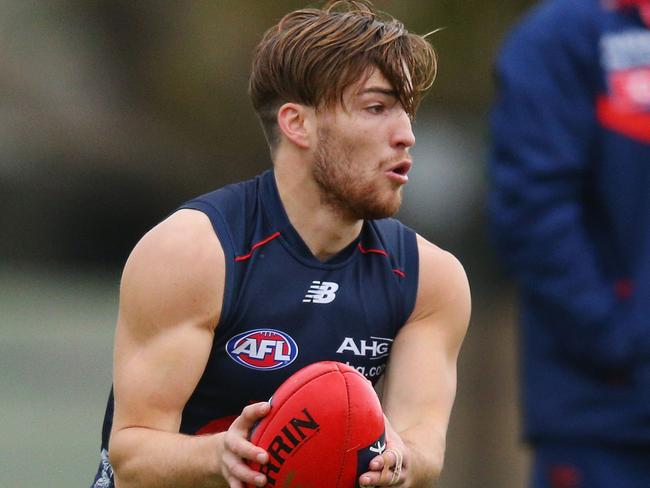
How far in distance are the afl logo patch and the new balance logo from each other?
14 cm

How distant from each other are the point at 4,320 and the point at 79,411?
1.82 metres

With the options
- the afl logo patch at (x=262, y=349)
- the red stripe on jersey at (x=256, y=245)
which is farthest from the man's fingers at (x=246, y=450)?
the red stripe on jersey at (x=256, y=245)

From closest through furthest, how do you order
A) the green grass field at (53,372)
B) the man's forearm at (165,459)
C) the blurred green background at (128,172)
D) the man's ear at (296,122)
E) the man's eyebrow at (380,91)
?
the man's forearm at (165,459), the man's eyebrow at (380,91), the man's ear at (296,122), the blurred green background at (128,172), the green grass field at (53,372)

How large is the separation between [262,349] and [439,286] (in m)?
0.61

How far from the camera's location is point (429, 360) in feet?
13.9

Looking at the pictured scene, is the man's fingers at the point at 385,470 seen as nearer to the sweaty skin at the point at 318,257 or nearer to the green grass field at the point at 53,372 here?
the sweaty skin at the point at 318,257

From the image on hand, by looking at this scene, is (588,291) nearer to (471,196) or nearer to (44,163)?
(471,196)

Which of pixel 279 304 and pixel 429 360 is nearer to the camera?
pixel 279 304

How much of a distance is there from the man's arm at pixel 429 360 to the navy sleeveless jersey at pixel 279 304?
0.04m

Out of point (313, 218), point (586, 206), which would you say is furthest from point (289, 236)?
point (586, 206)

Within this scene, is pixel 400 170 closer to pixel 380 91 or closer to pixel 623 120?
pixel 380 91

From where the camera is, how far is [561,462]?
3.06 metres

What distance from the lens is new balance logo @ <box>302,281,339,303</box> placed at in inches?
161

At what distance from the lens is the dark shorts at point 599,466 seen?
300 centimetres
